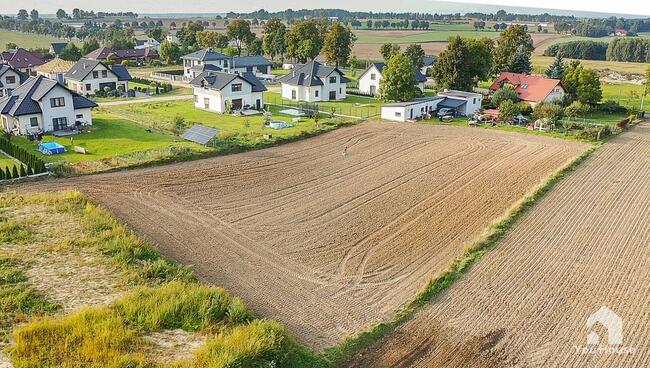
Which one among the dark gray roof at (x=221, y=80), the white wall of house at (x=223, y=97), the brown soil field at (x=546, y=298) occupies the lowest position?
the brown soil field at (x=546, y=298)

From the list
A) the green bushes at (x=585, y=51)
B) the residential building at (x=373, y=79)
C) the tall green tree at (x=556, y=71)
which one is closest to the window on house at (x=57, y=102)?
the residential building at (x=373, y=79)

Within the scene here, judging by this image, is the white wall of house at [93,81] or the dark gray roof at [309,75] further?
the white wall of house at [93,81]

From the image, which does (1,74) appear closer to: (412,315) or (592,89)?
(412,315)

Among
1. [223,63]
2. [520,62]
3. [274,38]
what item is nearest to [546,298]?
[520,62]

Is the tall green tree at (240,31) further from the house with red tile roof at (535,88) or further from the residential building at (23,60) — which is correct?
the house with red tile roof at (535,88)

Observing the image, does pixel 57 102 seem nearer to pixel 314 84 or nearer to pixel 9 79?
pixel 9 79
